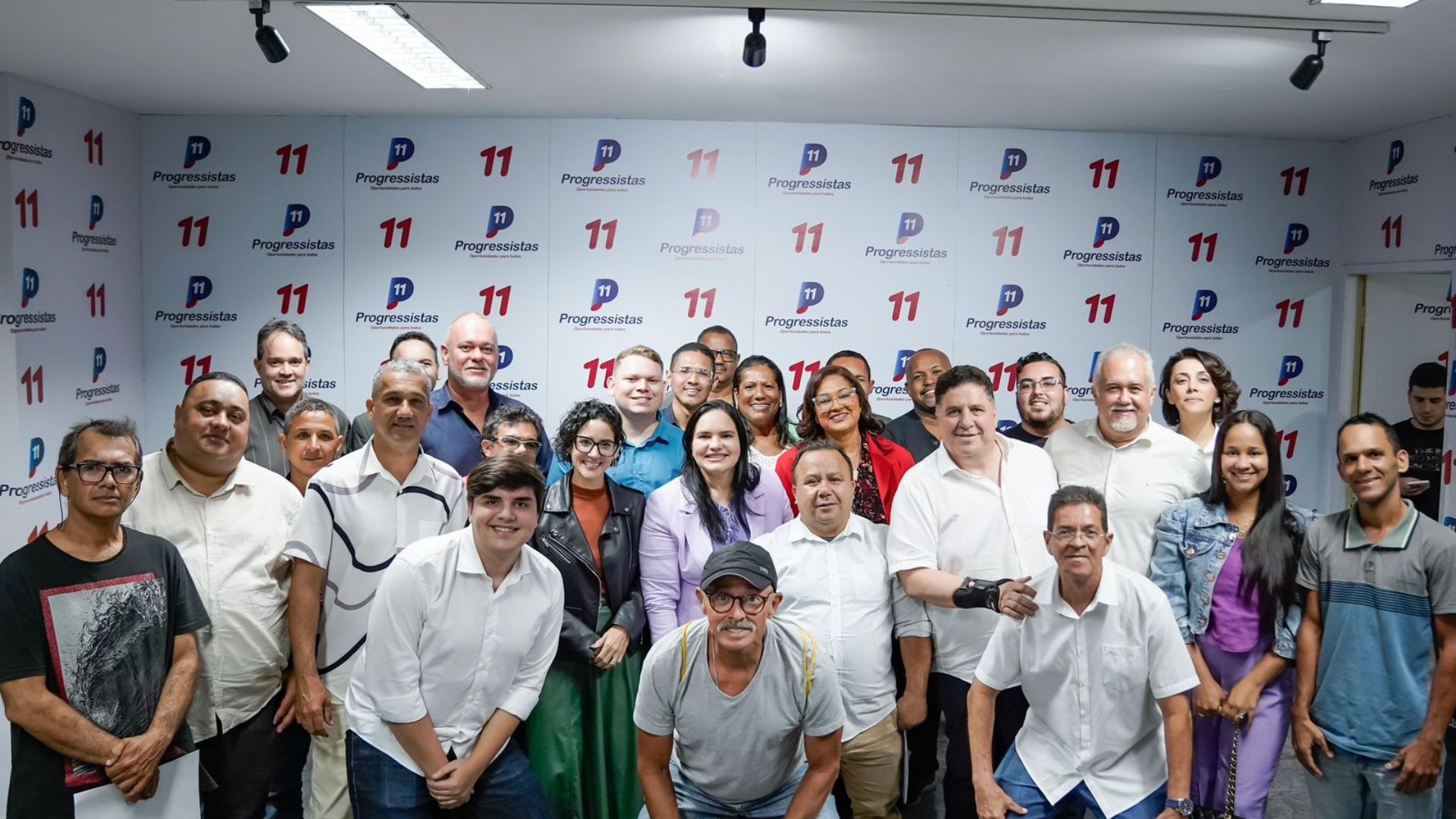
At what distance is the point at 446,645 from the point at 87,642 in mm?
827

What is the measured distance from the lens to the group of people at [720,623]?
99.7 inches

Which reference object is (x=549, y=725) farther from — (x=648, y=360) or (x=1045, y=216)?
(x=1045, y=216)

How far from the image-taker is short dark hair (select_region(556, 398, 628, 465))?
308cm

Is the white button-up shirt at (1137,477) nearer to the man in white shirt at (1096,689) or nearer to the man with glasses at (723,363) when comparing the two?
the man in white shirt at (1096,689)

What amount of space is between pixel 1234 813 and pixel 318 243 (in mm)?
5052

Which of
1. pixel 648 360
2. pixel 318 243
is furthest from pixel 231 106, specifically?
pixel 648 360

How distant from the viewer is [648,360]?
359 centimetres

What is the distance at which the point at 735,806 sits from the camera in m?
2.62

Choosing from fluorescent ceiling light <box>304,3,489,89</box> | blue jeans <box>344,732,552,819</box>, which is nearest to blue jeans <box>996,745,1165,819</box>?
blue jeans <box>344,732,552,819</box>

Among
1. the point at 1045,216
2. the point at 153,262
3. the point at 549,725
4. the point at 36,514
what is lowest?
the point at 549,725

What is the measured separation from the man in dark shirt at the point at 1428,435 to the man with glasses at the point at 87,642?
17.5ft

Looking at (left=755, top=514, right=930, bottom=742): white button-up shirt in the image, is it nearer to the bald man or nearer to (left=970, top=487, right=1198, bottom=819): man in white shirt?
(left=970, top=487, right=1198, bottom=819): man in white shirt

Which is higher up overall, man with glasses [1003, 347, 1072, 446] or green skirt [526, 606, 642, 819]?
man with glasses [1003, 347, 1072, 446]

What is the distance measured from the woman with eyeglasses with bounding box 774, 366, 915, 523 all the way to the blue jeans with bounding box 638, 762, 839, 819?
997 mm
